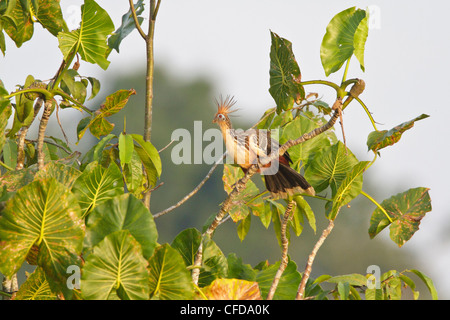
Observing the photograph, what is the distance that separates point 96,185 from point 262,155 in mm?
1568

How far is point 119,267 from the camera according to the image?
6.26 feet

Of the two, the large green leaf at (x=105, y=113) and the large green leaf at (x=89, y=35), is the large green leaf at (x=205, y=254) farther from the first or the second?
the large green leaf at (x=89, y=35)

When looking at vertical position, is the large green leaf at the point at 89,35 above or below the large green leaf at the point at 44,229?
above

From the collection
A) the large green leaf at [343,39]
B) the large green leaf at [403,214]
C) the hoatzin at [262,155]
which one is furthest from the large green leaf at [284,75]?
the large green leaf at [403,214]

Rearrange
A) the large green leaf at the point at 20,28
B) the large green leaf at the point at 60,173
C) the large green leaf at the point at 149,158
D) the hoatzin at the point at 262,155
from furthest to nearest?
the hoatzin at the point at 262,155 → the large green leaf at the point at 20,28 → the large green leaf at the point at 149,158 → the large green leaf at the point at 60,173

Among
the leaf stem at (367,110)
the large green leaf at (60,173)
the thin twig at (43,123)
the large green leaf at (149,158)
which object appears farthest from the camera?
the large green leaf at (149,158)

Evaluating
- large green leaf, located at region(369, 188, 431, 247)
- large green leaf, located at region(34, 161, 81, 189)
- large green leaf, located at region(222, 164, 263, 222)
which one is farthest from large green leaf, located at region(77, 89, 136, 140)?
large green leaf, located at region(369, 188, 431, 247)

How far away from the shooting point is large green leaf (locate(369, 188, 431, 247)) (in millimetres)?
2701

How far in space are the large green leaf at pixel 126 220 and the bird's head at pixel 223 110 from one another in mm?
1956

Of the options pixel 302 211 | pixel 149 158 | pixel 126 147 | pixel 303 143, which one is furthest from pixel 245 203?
pixel 126 147

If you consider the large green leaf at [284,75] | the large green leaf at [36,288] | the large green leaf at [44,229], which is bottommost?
the large green leaf at [36,288]

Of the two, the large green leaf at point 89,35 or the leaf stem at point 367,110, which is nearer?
the leaf stem at point 367,110

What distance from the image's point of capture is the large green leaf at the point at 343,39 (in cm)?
230

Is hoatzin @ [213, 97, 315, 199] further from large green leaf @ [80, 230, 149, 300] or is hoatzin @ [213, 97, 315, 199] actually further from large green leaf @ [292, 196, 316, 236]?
large green leaf @ [80, 230, 149, 300]
